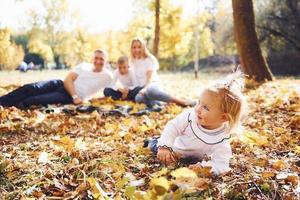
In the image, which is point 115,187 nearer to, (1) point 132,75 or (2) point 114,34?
(1) point 132,75

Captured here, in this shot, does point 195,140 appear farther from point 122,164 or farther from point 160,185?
point 160,185

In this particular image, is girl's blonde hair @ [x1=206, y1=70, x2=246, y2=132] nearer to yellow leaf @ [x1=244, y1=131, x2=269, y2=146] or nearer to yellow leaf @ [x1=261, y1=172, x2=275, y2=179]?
yellow leaf @ [x1=261, y1=172, x2=275, y2=179]

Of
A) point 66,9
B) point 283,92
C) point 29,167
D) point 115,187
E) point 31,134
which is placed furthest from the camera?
point 66,9

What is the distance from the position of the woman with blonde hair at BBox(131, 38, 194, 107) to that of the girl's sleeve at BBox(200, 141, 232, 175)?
3.75 meters

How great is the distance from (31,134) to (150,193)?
9.15 ft

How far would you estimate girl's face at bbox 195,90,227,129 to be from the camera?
9.28 ft

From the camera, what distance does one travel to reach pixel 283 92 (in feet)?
24.9

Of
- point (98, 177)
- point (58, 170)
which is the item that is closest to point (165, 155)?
point (98, 177)

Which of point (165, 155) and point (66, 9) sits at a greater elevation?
point (66, 9)

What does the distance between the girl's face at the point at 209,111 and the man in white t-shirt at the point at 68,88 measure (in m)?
4.17

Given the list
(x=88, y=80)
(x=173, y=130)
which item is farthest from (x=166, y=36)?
(x=173, y=130)

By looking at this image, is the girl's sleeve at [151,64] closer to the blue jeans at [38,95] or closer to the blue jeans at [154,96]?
the blue jeans at [154,96]

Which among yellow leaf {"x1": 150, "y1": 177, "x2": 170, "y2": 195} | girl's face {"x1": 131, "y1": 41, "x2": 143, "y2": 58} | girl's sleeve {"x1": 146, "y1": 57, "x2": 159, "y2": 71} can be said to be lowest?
yellow leaf {"x1": 150, "y1": 177, "x2": 170, "y2": 195}

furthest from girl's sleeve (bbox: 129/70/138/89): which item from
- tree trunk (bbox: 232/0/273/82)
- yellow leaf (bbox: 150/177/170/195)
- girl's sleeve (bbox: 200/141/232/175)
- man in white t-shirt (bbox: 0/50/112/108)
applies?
yellow leaf (bbox: 150/177/170/195)
